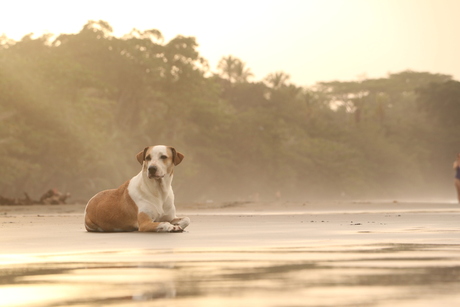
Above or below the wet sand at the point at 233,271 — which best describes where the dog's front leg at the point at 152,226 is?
above

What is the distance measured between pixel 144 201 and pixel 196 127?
60659mm

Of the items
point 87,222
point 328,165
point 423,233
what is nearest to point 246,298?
point 423,233

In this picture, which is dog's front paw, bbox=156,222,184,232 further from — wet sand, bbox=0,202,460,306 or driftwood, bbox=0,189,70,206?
driftwood, bbox=0,189,70,206

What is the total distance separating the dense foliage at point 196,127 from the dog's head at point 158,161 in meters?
35.2

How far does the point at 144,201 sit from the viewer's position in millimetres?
12023

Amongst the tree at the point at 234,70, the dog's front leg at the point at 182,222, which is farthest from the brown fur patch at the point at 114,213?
the tree at the point at 234,70

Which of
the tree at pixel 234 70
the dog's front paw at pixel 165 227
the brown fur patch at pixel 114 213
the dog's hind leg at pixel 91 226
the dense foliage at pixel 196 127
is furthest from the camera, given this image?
the tree at pixel 234 70

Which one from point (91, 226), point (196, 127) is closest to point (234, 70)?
point (196, 127)

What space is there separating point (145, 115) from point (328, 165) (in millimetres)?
25033

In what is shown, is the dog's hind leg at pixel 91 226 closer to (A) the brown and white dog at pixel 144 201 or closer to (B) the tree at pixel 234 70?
(A) the brown and white dog at pixel 144 201

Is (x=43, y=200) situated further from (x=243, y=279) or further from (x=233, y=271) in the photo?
(x=243, y=279)

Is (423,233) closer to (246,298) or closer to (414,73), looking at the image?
(246,298)

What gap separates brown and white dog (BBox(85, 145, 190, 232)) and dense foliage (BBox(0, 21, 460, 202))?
34934mm

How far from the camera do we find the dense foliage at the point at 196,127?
50906 mm
